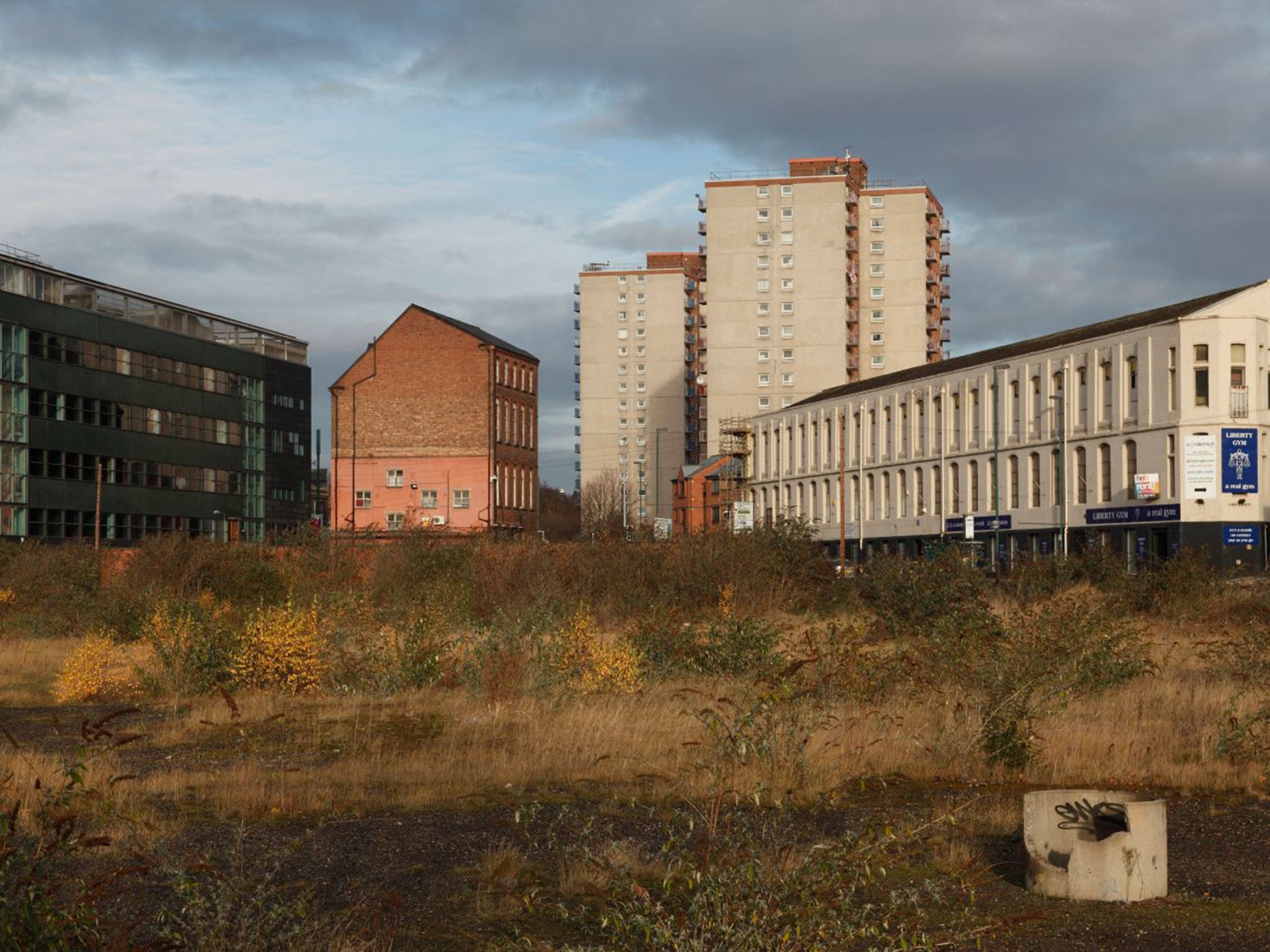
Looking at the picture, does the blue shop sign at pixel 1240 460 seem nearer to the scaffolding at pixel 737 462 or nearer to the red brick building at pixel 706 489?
the red brick building at pixel 706 489

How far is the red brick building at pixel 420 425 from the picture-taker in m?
85.6

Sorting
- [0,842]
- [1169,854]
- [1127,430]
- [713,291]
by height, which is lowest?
[1169,854]

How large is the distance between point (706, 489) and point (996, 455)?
4638 centimetres

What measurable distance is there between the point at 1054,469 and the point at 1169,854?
51.9m

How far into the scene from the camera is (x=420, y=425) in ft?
283

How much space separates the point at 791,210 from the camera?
110188 millimetres

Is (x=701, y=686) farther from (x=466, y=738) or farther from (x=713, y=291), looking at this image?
(x=713, y=291)

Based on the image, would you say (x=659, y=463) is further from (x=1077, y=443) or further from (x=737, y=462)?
(x=1077, y=443)

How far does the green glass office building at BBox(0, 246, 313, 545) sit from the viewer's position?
68.0 metres

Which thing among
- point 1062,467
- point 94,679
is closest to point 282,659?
point 94,679

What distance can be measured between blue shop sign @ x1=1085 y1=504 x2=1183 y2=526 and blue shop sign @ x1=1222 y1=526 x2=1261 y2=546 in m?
1.64

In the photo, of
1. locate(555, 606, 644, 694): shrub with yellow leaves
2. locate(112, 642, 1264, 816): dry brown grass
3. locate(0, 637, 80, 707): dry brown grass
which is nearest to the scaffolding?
locate(0, 637, 80, 707): dry brown grass

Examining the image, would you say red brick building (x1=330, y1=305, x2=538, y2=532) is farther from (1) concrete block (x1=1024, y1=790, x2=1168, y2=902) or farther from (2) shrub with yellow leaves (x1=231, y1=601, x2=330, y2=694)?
(1) concrete block (x1=1024, y1=790, x2=1168, y2=902)

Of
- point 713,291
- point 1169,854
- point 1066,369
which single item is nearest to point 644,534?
point 1169,854
